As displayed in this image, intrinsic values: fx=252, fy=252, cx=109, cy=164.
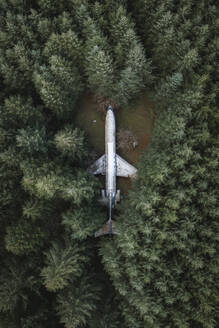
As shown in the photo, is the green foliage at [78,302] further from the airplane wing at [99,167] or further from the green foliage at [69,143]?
the green foliage at [69,143]

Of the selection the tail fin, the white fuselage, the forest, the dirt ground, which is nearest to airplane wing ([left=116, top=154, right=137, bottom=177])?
the white fuselage

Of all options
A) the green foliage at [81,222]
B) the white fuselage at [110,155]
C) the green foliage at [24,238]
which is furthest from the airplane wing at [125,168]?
the green foliage at [24,238]

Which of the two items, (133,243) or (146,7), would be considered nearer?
(133,243)

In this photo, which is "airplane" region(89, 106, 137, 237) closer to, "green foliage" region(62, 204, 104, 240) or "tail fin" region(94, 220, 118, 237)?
"tail fin" region(94, 220, 118, 237)

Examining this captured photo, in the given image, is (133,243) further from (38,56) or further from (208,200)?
(38,56)


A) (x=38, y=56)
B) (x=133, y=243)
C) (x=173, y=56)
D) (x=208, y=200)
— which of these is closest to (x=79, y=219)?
(x=133, y=243)
